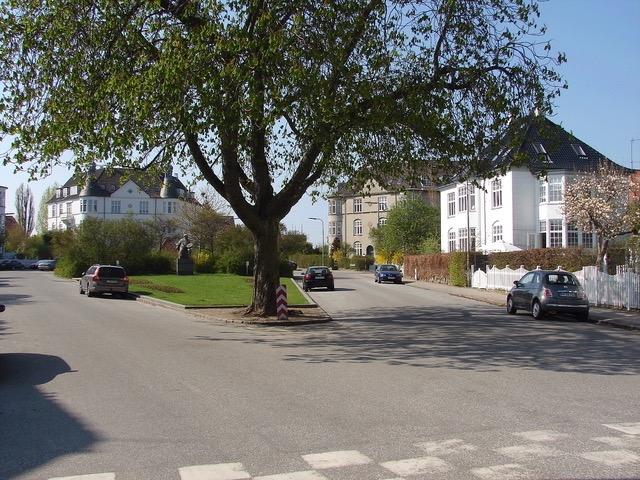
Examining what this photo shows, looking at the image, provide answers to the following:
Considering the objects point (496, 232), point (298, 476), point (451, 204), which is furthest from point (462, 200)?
point (298, 476)

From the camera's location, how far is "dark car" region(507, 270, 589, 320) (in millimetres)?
20719

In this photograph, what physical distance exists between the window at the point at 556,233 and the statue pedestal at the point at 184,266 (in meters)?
28.5

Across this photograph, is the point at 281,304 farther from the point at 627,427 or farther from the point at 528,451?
the point at 528,451

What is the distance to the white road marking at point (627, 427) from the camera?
22.3 feet

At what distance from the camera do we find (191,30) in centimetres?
1452

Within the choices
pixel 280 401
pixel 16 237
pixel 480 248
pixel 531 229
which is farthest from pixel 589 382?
pixel 16 237

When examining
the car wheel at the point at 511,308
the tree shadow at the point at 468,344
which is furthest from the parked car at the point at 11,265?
the car wheel at the point at 511,308

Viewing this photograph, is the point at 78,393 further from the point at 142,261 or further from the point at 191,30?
the point at 142,261

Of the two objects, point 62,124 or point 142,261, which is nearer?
point 62,124

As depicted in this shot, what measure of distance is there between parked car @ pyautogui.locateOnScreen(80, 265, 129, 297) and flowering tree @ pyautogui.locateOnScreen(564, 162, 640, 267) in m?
23.9

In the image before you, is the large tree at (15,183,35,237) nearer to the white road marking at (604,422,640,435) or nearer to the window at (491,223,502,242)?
the window at (491,223,502,242)

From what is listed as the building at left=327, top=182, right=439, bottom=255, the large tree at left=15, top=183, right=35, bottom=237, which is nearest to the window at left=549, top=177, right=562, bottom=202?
the building at left=327, top=182, right=439, bottom=255

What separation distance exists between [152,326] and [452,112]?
33.3 ft

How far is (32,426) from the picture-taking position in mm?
7051
